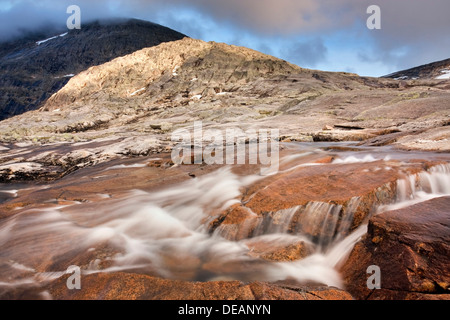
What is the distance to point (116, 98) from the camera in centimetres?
4584

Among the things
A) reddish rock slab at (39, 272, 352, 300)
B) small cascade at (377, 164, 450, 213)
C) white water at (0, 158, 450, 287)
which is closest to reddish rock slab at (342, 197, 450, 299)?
white water at (0, 158, 450, 287)

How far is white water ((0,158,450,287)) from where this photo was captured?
3.97m

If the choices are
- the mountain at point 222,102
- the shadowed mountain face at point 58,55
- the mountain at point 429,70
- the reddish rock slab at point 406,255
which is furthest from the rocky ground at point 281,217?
the shadowed mountain face at point 58,55

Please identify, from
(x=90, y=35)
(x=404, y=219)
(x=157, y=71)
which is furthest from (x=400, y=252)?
(x=90, y=35)

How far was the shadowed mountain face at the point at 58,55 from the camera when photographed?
3474 inches

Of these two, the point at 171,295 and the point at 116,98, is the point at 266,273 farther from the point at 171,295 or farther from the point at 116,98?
the point at 116,98

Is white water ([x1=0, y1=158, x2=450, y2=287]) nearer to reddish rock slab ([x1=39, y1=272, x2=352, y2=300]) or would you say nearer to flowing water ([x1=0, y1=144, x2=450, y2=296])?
flowing water ([x1=0, y1=144, x2=450, y2=296])

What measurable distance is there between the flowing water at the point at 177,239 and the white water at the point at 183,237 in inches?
0.6

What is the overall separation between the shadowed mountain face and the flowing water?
335 feet

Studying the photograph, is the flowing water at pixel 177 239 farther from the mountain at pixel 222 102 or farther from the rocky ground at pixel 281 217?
the mountain at pixel 222 102

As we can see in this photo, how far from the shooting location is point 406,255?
3.02 metres

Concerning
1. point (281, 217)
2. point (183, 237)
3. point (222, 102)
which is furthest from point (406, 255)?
point (222, 102)

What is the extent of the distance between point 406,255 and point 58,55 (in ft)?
419

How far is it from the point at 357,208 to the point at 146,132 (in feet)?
75.7
